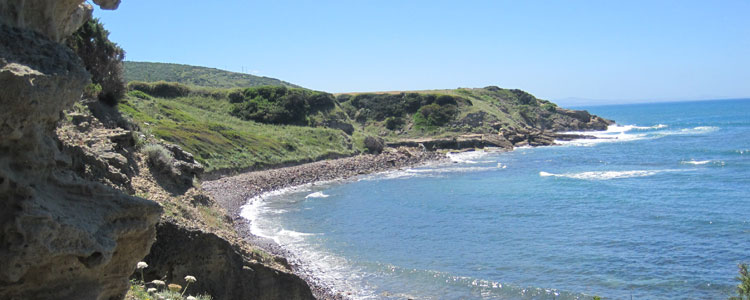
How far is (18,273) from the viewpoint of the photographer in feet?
18.0

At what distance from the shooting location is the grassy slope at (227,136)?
152 feet

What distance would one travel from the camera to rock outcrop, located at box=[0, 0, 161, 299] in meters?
5.51

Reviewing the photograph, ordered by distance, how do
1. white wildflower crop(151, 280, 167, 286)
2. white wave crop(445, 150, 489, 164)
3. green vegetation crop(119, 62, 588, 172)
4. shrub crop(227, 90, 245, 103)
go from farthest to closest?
1. shrub crop(227, 90, 245, 103)
2. white wave crop(445, 150, 489, 164)
3. green vegetation crop(119, 62, 588, 172)
4. white wildflower crop(151, 280, 167, 286)

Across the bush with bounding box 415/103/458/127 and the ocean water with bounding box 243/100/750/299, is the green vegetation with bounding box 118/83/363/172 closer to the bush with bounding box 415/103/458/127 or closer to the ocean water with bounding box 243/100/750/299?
the ocean water with bounding box 243/100/750/299

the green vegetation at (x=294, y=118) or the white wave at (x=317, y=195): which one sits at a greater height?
the green vegetation at (x=294, y=118)

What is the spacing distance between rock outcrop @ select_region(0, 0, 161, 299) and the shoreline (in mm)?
11960

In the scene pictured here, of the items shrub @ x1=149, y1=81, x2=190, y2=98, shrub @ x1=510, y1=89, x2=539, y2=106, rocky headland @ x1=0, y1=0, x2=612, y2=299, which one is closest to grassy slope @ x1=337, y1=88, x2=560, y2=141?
shrub @ x1=510, y1=89, x2=539, y2=106

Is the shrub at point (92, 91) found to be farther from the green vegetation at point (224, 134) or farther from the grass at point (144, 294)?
the green vegetation at point (224, 134)

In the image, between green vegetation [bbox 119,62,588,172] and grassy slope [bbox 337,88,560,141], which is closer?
→ green vegetation [bbox 119,62,588,172]

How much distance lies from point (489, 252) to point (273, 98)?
198 ft

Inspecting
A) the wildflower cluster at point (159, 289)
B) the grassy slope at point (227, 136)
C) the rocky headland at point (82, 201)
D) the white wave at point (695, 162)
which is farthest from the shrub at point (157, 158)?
the white wave at point (695, 162)

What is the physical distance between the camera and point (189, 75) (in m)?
133

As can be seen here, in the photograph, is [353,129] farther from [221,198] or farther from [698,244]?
[698,244]

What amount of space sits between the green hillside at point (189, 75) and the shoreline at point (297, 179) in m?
68.6
